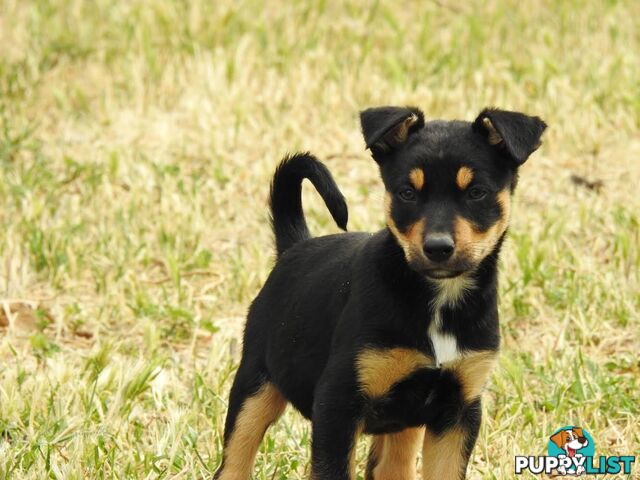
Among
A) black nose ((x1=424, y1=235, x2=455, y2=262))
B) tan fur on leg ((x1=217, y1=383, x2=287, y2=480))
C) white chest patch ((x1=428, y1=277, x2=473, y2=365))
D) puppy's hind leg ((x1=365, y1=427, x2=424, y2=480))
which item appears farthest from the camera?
puppy's hind leg ((x1=365, y1=427, x2=424, y2=480))

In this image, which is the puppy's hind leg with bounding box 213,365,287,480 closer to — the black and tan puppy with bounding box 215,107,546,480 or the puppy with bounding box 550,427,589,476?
the black and tan puppy with bounding box 215,107,546,480

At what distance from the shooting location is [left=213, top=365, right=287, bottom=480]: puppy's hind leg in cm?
466

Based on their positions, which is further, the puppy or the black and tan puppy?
the puppy

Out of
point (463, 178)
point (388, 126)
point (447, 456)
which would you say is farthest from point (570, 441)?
point (388, 126)

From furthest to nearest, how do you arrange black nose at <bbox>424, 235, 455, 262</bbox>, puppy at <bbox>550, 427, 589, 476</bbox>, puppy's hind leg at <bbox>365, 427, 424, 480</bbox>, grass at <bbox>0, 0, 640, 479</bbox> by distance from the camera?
grass at <bbox>0, 0, 640, 479</bbox>
puppy at <bbox>550, 427, 589, 476</bbox>
puppy's hind leg at <bbox>365, 427, 424, 480</bbox>
black nose at <bbox>424, 235, 455, 262</bbox>

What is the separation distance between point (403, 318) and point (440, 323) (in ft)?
0.46

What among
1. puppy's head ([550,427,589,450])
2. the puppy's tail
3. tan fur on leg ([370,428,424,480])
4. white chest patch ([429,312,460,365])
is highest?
the puppy's tail

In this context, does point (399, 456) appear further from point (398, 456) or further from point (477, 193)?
point (477, 193)

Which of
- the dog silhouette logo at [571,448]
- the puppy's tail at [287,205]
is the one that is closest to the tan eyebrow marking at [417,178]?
the puppy's tail at [287,205]

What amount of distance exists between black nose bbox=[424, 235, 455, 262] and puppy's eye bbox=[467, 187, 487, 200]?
0.80 feet

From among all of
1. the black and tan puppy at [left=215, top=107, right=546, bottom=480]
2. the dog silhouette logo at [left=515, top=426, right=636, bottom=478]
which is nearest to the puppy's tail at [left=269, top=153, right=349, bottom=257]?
the black and tan puppy at [left=215, top=107, right=546, bottom=480]

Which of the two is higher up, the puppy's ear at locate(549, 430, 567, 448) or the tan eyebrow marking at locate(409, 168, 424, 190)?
the tan eyebrow marking at locate(409, 168, 424, 190)

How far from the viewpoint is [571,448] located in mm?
5246

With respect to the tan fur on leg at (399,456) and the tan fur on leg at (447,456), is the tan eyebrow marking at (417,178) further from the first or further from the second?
the tan fur on leg at (399,456)
